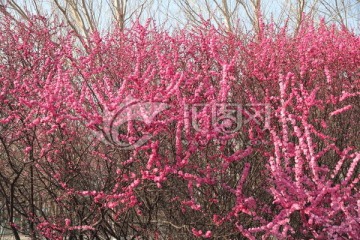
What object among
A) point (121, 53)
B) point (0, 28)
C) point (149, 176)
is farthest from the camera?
Result: point (0, 28)

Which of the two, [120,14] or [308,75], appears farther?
[120,14]

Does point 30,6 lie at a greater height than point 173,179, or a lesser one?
greater

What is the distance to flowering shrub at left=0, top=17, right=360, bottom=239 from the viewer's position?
306 cm

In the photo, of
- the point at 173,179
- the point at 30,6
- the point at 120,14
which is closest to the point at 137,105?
the point at 173,179

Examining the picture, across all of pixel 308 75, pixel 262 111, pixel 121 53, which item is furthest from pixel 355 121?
pixel 121 53

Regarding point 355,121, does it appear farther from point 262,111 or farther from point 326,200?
point 326,200

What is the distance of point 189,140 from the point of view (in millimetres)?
3207

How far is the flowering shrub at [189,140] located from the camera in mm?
3061

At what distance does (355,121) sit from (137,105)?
3.40 m

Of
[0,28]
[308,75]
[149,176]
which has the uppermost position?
[0,28]

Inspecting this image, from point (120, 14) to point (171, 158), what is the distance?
8282mm

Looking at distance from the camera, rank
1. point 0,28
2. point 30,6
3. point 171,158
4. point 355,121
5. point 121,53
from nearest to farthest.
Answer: point 171,158 → point 355,121 → point 121,53 → point 0,28 → point 30,6

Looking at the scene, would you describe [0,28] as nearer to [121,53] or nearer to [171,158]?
[121,53]

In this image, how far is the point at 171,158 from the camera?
12.4 ft
